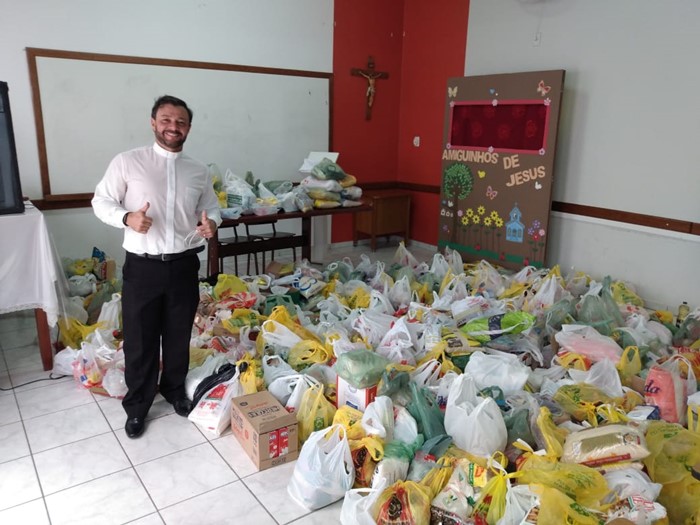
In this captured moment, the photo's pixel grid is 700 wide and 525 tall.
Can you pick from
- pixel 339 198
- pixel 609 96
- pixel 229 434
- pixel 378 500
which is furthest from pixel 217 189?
pixel 609 96

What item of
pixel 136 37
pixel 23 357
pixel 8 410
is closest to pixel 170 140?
pixel 8 410

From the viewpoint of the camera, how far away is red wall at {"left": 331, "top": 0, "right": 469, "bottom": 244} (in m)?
5.72

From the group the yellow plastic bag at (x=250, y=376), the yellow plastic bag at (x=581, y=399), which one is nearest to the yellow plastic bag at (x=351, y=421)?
the yellow plastic bag at (x=250, y=376)

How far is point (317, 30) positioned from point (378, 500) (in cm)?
493

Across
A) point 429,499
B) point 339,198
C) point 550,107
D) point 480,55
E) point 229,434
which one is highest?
point 480,55

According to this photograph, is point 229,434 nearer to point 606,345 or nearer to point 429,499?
point 429,499

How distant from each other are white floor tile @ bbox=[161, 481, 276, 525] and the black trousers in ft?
2.00

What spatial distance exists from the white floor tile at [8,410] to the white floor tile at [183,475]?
0.81 meters

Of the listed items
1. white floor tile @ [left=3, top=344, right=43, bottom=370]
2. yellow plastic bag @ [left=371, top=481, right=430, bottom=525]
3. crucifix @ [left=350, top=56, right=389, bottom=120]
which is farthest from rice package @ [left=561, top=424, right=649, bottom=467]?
crucifix @ [left=350, top=56, right=389, bottom=120]

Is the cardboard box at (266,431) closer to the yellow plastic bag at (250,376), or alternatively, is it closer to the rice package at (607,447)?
the yellow plastic bag at (250,376)

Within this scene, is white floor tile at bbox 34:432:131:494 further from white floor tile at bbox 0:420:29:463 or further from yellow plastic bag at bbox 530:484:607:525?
yellow plastic bag at bbox 530:484:607:525

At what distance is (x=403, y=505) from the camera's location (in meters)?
1.81

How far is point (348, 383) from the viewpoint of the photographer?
238 cm

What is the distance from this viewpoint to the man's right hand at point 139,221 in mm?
2096
